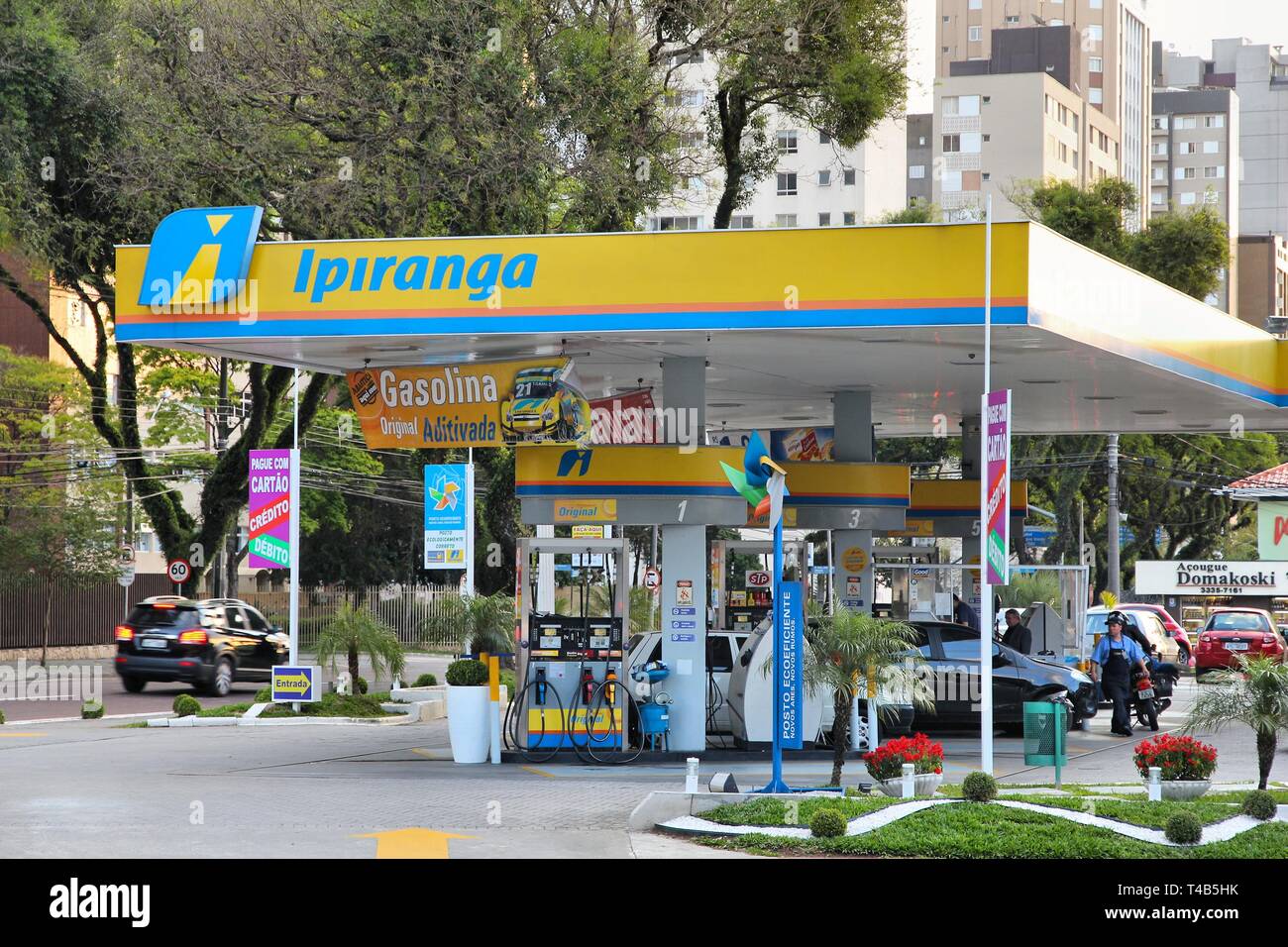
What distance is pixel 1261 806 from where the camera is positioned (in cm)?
1193

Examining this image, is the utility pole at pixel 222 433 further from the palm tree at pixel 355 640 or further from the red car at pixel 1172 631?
the red car at pixel 1172 631

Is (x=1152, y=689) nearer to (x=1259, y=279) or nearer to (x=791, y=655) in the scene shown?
(x=791, y=655)

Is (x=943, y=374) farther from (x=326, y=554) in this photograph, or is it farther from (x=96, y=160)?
(x=326, y=554)

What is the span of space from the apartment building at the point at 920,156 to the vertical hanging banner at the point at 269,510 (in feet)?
260

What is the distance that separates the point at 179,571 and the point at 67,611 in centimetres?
1439

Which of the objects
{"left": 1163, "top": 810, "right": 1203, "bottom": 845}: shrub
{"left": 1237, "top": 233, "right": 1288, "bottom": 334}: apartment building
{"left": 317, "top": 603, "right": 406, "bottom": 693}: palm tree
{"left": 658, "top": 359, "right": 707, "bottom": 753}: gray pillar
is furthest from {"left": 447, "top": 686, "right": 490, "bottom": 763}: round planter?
{"left": 1237, "top": 233, "right": 1288, "bottom": 334}: apartment building

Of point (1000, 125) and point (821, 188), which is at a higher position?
point (1000, 125)

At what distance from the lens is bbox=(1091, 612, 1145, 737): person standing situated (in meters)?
22.0

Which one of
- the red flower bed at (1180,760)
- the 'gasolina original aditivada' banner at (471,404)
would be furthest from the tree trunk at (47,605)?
the red flower bed at (1180,760)

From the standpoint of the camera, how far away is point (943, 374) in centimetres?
2175

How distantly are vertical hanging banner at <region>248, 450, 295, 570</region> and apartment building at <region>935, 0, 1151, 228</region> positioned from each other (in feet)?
306

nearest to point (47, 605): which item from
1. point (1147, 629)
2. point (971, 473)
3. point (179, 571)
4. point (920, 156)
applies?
point (179, 571)

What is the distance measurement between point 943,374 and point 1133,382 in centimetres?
261
